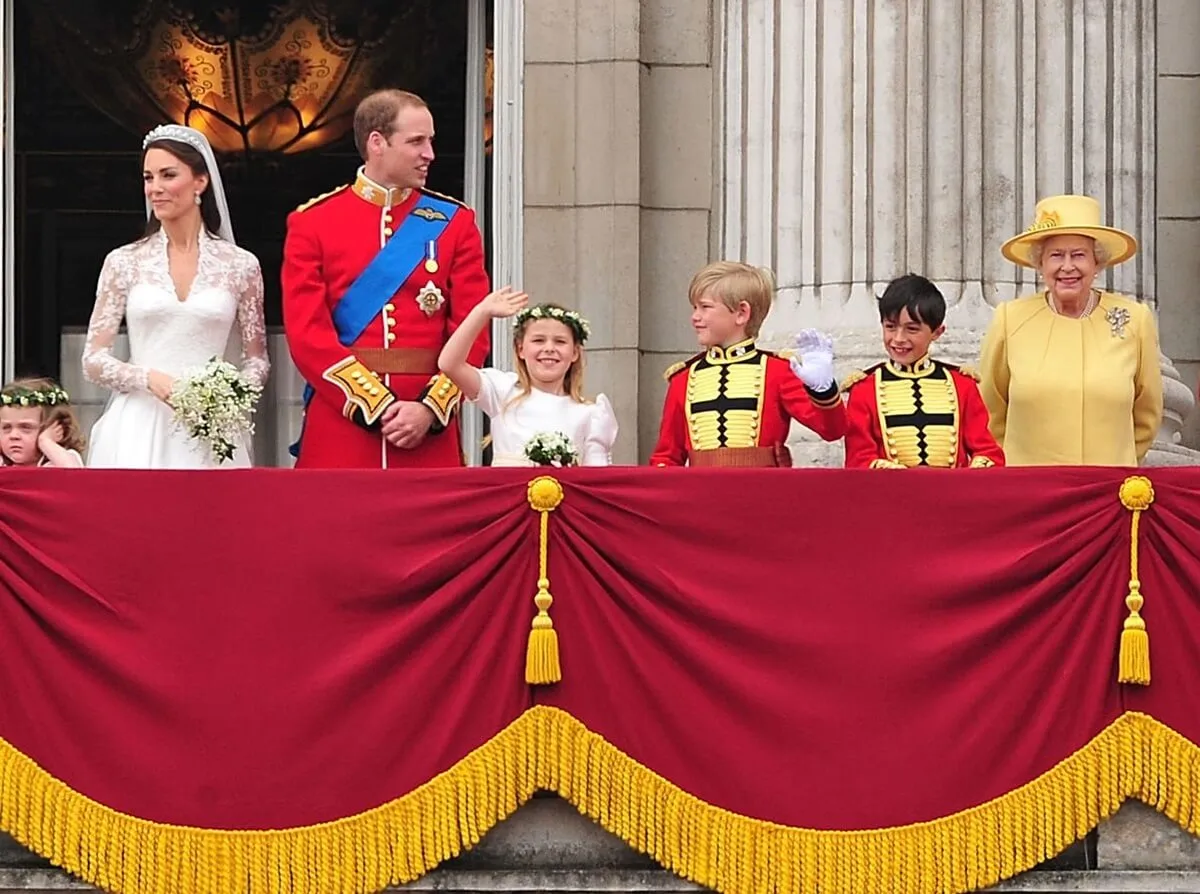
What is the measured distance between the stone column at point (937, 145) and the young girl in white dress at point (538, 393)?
197cm

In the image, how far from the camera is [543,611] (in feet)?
28.3

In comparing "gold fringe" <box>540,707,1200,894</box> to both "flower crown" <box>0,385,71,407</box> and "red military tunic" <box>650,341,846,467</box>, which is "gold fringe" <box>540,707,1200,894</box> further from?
"flower crown" <box>0,385,71,407</box>

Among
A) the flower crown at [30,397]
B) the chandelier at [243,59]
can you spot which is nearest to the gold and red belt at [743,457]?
the flower crown at [30,397]

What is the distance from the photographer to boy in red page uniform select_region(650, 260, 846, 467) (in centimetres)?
948

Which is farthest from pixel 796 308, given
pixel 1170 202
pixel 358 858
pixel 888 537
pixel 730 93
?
pixel 358 858

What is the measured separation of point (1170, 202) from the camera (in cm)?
1261

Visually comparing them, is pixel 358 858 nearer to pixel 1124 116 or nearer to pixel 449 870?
pixel 449 870

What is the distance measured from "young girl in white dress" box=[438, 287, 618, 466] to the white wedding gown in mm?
763

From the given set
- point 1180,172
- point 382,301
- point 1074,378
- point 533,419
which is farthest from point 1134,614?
point 1180,172

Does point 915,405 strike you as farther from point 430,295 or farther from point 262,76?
point 262,76

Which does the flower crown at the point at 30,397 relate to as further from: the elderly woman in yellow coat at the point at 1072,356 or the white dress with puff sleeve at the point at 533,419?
the elderly woman in yellow coat at the point at 1072,356

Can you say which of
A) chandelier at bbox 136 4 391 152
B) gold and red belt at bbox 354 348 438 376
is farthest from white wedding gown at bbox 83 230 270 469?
chandelier at bbox 136 4 391 152

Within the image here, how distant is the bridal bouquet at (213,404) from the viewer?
9328 millimetres

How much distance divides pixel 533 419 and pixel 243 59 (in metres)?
5.77
